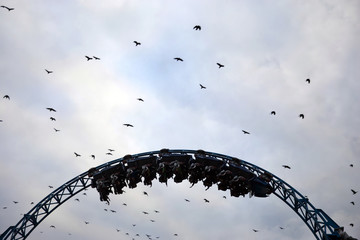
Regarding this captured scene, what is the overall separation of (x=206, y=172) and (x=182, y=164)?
1.41 metres

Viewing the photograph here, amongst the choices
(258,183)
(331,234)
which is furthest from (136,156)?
(331,234)

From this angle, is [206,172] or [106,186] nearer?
[206,172]

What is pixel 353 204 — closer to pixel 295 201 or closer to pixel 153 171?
pixel 295 201

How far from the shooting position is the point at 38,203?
64.7 feet

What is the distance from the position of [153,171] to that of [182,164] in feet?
5.97

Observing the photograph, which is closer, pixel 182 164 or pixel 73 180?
pixel 182 164

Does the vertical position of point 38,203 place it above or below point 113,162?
below

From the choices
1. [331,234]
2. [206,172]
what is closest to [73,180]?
[206,172]

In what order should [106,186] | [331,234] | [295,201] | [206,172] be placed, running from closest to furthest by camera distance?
[331,234] → [295,201] → [206,172] → [106,186]

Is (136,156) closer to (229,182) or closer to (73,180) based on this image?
(73,180)

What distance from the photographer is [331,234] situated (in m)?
15.3

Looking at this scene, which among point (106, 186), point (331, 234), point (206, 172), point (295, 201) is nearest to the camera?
point (331, 234)

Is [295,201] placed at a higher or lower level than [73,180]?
lower

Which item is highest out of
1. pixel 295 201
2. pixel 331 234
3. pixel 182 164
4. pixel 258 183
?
pixel 182 164
